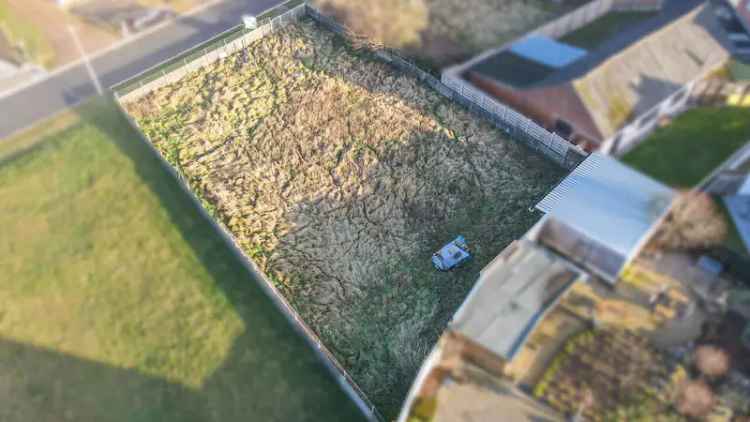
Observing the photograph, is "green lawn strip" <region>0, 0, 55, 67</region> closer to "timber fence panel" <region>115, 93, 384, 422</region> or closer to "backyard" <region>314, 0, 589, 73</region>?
"timber fence panel" <region>115, 93, 384, 422</region>

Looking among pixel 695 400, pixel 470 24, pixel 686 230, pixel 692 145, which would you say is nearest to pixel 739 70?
pixel 692 145

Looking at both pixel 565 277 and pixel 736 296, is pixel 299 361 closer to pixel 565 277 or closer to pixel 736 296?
pixel 565 277

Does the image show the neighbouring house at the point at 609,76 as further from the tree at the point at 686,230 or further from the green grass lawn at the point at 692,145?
the tree at the point at 686,230

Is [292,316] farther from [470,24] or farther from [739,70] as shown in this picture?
[739,70]

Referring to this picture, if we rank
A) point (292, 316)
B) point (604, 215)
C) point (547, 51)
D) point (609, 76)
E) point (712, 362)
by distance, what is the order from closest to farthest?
1. point (712, 362)
2. point (292, 316)
3. point (604, 215)
4. point (609, 76)
5. point (547, 51)

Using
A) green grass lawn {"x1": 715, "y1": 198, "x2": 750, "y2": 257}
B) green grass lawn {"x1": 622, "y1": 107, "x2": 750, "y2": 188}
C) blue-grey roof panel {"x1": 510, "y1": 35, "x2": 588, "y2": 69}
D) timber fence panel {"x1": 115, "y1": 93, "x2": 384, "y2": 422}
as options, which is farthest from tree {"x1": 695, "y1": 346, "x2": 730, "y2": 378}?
blue-grey roof panel {"x1": 510, "y1": 35, "x2": 588, "y2": 69}
